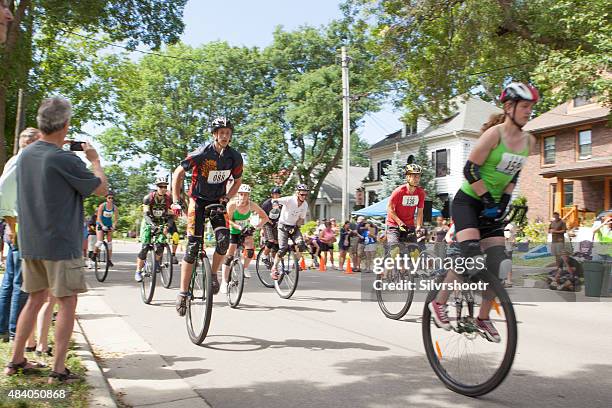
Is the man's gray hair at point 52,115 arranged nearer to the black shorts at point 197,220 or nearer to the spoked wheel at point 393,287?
the black shorts at point 197,220

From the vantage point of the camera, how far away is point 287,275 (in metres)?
10.4

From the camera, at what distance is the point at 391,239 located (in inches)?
328

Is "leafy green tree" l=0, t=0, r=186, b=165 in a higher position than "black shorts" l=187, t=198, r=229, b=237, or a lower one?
higher

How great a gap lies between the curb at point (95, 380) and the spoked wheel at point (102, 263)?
7254 mm

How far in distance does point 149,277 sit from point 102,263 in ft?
14.8

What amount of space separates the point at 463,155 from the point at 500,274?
3663 centimetres

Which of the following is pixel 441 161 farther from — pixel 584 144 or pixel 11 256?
pixel 11 256

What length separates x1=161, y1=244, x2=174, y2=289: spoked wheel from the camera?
391 inches

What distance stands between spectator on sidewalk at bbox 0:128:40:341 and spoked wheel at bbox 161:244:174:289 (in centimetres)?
427

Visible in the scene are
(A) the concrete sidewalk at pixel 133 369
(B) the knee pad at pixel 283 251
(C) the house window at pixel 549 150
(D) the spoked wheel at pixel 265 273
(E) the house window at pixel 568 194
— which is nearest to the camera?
(A) the concrete sidewalk at pixel 133 369

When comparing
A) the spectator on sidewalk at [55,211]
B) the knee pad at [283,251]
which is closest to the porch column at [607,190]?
the knee pad at [283,251]

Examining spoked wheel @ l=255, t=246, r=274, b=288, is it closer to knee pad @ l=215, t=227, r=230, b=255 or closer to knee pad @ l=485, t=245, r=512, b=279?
knee pad @ l=215, t=227, r=230, b=255

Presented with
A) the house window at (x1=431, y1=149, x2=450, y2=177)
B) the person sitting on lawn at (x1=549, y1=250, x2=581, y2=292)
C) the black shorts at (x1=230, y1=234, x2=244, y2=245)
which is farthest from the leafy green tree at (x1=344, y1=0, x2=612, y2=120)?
the house window at (x1=431, y1=149, x2=450, y2=177)

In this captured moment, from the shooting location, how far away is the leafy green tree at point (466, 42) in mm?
14016
